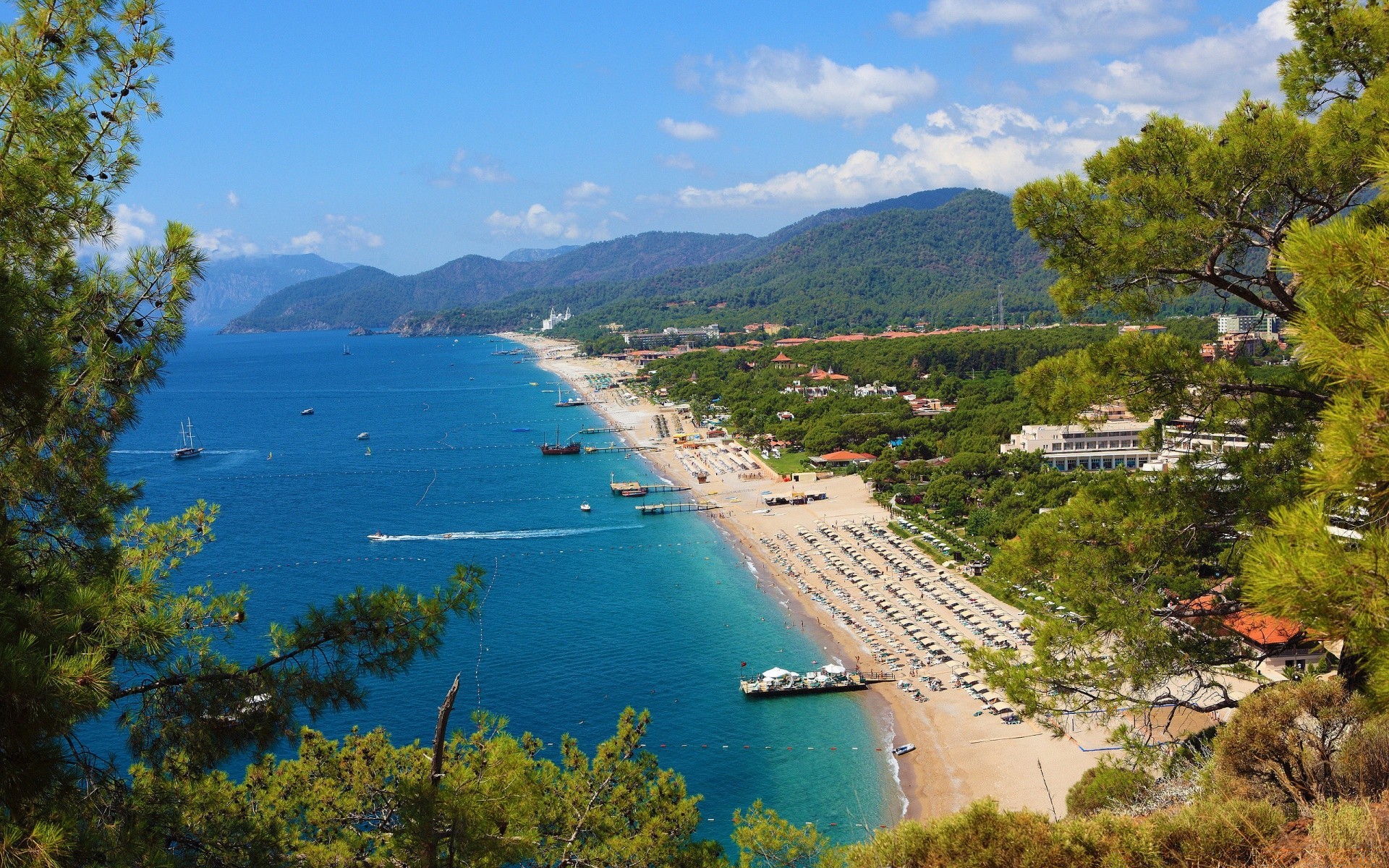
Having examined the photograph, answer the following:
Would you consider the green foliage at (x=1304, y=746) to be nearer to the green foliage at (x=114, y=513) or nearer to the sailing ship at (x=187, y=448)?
the green foliage at (x=114, y=513)

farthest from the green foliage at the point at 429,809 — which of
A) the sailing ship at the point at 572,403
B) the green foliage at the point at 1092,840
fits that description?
the sailing ship at the point at 572,403

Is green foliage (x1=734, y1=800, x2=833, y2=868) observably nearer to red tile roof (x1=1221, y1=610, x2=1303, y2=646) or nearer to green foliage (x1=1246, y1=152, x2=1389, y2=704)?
red tile roof (x1=1221, y1=610, x2=1303, y2=646)

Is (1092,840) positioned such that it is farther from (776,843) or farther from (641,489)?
(641,489)

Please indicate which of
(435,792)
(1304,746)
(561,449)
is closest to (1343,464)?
(1304,746)

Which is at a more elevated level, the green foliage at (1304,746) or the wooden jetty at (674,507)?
the green foliage at (1304,746)

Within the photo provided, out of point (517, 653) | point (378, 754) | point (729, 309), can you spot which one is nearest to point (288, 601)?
point (517, 653)

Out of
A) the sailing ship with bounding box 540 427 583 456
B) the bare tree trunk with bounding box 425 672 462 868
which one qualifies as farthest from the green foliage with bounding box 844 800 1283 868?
the sailing ship with bounding box 540 427 583 456
